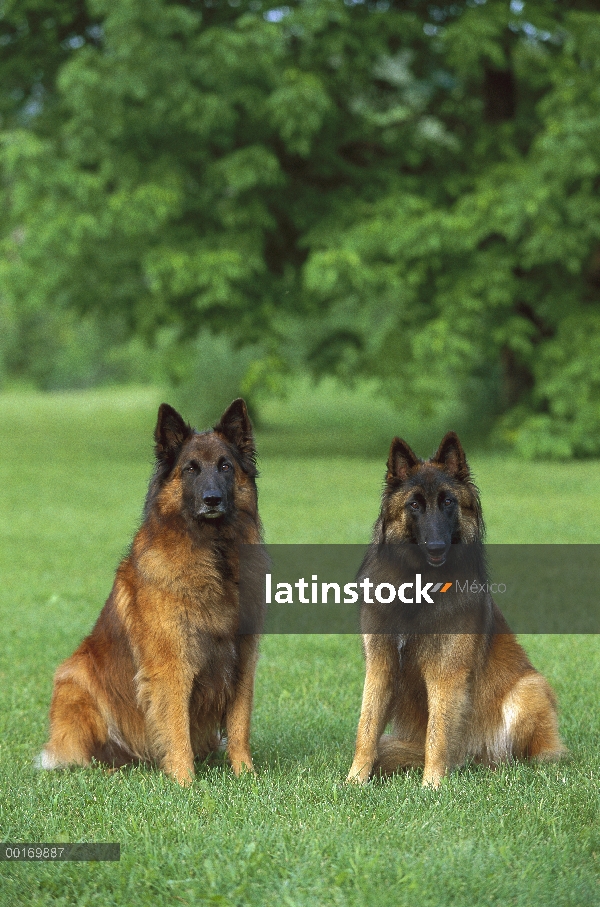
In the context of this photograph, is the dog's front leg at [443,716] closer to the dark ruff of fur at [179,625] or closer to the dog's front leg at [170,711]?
the dark ruff of fur at [179,625]

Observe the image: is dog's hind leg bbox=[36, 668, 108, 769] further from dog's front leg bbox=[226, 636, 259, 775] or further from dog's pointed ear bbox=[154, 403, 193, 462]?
dog's pointed ear bbox=[154, 403, 193, 462]

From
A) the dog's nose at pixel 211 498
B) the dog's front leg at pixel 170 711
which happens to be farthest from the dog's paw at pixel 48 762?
the dog's nose at pixel 211 498

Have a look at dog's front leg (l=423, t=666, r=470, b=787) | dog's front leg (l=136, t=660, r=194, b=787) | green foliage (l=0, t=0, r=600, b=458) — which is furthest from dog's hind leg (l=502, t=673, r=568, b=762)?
green foliage (l=0, t=0, r=600, b=458)

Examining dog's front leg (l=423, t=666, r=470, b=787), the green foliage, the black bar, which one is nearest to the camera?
the black bar

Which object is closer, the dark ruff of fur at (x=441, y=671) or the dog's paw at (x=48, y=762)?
the dark ruff of fur at (x=441, y=671)

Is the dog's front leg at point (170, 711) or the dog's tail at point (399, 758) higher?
the dog's front leg at point (170, 711)

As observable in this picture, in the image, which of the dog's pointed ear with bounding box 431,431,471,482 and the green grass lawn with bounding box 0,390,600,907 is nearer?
the green grass lawn with bounding box 0,390,600,907

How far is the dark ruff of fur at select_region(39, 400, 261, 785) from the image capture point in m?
4.81

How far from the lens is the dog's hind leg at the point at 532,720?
4930 millimetres

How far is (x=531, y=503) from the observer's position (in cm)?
1442

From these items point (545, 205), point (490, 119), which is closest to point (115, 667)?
point (545, 205)

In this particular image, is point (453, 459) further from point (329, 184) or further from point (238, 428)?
point (329, 184)

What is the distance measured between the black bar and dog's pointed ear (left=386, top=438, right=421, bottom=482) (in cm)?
181

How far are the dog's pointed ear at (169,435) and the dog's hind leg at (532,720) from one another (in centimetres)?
182
